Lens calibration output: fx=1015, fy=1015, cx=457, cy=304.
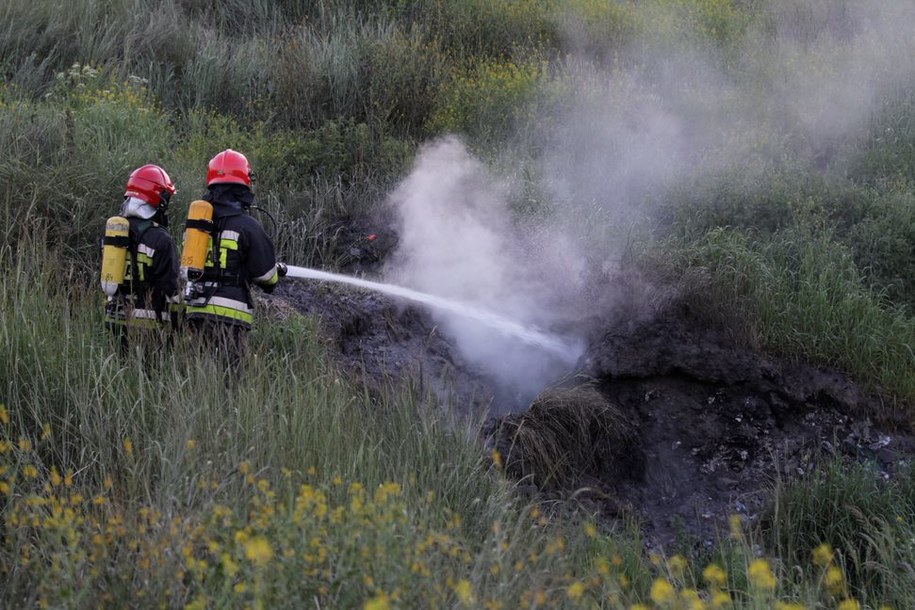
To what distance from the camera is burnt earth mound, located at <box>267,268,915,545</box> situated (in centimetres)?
701

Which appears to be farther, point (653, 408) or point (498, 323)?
point (498, 323)

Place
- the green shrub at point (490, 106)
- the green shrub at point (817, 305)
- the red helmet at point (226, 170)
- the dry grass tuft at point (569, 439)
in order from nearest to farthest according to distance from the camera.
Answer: the red helmet at point (226, 170) < the dry grass tuft at point (569, 439) < the green shrub at point (817, 305) < the green shrub at point (490, 106)

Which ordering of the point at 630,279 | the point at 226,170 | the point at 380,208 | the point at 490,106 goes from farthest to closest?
the point at 490,106
the point at 380,208
the point at 630,279
the point at 226,170

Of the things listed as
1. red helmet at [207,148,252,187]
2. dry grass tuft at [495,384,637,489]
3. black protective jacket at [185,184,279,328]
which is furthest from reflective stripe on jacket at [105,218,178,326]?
dry grass tuft at [495,384,637,489]

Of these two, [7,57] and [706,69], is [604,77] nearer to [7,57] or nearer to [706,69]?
[706,69]

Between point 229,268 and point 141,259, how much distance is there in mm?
543

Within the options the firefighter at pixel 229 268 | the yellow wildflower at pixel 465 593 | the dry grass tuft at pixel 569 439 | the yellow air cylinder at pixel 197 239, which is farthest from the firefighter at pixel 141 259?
the yellow wildflower at pixel 465 593

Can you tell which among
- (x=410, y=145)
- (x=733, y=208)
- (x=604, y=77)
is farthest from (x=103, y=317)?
(x=604, y=77)

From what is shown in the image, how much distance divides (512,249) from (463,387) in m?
1.56

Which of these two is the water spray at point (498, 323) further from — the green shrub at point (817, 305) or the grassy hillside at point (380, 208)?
the green shrub at point (817, 305)

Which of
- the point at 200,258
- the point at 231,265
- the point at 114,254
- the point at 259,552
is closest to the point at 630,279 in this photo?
the point at 231,265

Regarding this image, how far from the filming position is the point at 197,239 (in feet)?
20.6

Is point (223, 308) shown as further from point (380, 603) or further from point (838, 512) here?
point (838, 512)

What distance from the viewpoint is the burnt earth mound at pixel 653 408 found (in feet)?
23.0
